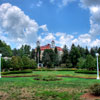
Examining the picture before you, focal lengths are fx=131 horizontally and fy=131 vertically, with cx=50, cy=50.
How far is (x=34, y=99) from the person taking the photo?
583cm

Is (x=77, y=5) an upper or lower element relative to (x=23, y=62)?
upper

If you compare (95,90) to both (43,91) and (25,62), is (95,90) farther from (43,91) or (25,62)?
(25,62)

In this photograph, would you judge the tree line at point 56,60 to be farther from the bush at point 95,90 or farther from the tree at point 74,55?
the bush at point 95,90

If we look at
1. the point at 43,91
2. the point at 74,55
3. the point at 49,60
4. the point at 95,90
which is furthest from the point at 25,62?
the point at 95,90

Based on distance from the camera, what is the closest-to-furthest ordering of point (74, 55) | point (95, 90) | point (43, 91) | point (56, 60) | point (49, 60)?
point (95, 90)
point (43, 91)
point (74, 55)
point (49, 60)
point (56, 60)

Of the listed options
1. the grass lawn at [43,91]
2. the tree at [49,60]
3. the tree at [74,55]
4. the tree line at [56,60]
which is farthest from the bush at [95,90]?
the tree at [49,60]

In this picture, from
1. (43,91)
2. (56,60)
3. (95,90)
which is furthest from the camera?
(56,60)

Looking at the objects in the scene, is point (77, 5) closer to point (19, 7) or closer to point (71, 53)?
point (19, 7)

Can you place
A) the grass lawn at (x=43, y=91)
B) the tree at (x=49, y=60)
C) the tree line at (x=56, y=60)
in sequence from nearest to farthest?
1. the grass lawn at (x=43, y=91)
2. the tree line at (x=56, y=60)
3. the tree at (x=49, y=60)

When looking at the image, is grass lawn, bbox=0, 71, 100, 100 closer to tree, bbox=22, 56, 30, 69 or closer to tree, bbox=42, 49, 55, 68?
tree, bbox=22, 56, 30, 69

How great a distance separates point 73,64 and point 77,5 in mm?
34358

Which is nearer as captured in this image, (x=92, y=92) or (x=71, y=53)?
(x=92, y=92)

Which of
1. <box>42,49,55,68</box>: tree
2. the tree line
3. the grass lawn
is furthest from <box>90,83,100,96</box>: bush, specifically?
<box>42,49,55,68</box>: tree

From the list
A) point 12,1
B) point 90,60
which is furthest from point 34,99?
point 90,60
